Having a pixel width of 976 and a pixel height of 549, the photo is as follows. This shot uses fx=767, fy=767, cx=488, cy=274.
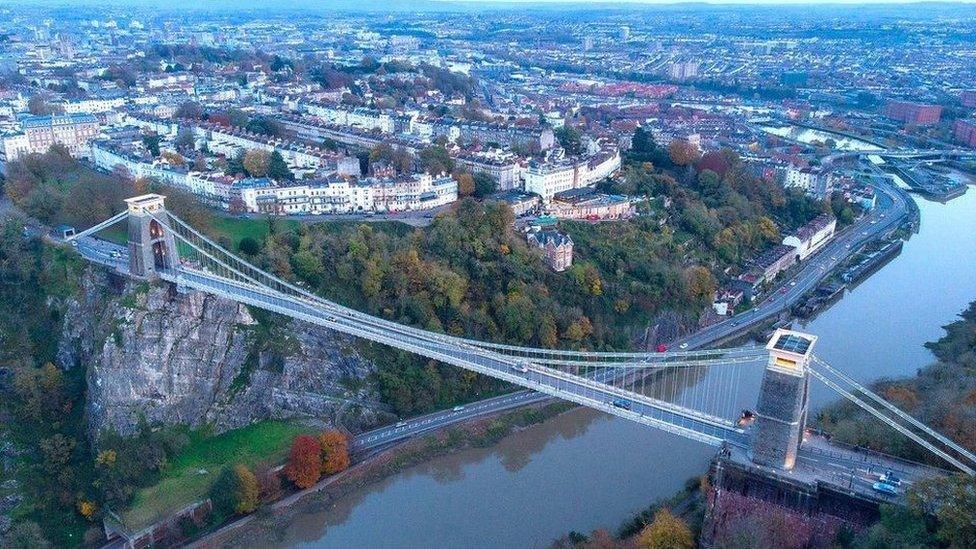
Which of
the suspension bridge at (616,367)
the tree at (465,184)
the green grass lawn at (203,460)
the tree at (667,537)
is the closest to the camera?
the suspension bridge at (616,367)

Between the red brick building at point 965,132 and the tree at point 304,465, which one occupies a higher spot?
the red brick building at point 965,132

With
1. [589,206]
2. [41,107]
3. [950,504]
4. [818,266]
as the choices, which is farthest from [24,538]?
[41,107]

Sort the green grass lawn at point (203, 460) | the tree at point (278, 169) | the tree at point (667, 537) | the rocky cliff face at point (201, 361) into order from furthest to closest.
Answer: the tree at point (278, 169), the rocky cliff face at point (201, 361), the green grass lawn at point (203, 460), the tree at point (667, 537)

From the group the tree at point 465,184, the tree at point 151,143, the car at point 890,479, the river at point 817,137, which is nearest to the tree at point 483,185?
the tree at point 465,184

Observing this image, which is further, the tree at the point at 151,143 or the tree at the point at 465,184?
the tree at the point at 151,143

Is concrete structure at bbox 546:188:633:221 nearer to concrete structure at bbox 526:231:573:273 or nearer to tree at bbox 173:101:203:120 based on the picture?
concrete structure at bbox 526:231:573:273

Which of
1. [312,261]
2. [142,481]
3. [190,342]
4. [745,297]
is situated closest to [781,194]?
[745,297]

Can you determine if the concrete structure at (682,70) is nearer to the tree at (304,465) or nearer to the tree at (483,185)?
the tree at (483,185)

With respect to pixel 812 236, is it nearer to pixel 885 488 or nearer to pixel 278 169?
pixel 885 488
